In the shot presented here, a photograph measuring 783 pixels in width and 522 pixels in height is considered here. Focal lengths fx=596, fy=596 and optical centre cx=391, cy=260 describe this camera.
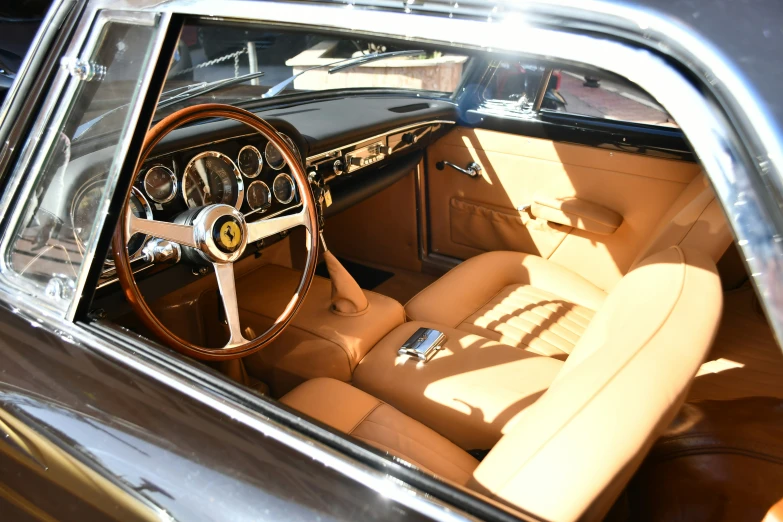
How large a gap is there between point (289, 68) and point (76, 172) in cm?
146

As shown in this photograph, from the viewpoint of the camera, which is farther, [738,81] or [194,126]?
[194,126]

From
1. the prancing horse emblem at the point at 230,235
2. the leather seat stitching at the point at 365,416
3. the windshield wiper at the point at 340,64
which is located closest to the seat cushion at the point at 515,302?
the leather seat stitching at the point at 365,416

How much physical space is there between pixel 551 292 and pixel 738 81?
177 cm

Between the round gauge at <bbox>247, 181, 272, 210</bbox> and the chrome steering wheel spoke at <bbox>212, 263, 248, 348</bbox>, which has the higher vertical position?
the round gauge at <bbox>247, 181, 272, 210</bbox>

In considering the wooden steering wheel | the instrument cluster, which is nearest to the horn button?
the wooden steering wheel

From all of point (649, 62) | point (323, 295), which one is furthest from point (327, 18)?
point (323, 295)

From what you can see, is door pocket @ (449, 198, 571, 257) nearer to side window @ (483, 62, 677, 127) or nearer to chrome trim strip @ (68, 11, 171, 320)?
side window @ (483, 62, 677, 127)

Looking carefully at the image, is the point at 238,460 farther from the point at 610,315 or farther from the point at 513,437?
the point at 610,315

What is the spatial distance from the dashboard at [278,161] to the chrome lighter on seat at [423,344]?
0.60 metres

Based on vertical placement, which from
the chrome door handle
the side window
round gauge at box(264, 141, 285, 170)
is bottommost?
round gauge at box(264, 141, 285, 170)

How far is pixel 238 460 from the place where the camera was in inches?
32.1

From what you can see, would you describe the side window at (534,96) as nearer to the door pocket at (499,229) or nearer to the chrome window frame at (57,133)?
the door pocket at (499,229)

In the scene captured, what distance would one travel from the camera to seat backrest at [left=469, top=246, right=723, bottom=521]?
0.84 metres

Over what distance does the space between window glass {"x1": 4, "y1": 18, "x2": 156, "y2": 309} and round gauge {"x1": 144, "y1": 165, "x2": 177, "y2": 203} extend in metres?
0.42
